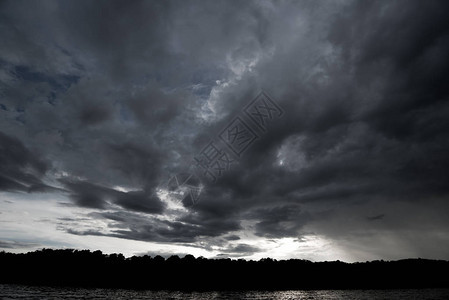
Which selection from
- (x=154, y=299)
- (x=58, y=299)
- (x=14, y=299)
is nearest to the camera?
(x=14, y=299)

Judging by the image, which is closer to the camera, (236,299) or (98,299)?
(98,299)

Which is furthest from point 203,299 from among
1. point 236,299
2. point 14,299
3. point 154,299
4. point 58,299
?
point 14,299

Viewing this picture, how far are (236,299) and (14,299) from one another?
101m

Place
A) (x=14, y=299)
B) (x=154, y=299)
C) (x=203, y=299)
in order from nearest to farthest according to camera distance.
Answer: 1. (x=14, y=299)
2. (x=154, y=299)
3. (x=203, y=299)

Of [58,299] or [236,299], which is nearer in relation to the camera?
[58,299]

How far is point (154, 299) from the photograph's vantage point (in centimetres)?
12938

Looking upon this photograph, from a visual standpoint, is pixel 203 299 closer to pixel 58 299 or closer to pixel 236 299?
pixel 236 299

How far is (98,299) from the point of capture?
11694 cm

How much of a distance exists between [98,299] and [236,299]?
70298mm

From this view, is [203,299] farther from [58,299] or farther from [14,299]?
[14,299]

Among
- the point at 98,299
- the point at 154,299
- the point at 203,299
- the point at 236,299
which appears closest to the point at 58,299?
the point at 98,299

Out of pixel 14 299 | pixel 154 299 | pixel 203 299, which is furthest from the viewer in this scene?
pixel 203 299

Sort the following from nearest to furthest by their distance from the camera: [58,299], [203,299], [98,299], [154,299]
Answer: [58,299], [98,299], [154,299], [203,299]

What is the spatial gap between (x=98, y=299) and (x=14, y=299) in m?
32.7
